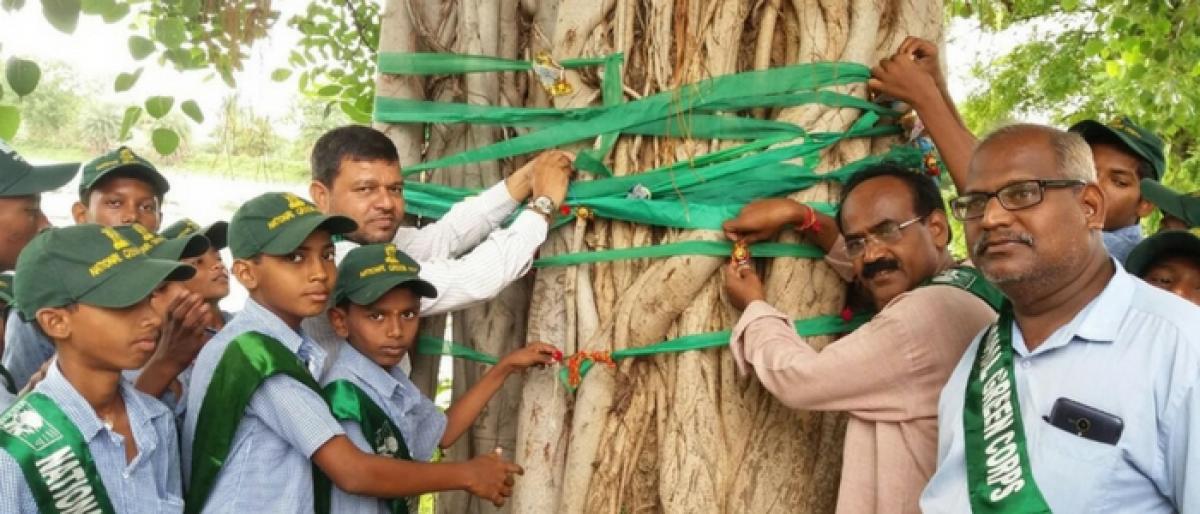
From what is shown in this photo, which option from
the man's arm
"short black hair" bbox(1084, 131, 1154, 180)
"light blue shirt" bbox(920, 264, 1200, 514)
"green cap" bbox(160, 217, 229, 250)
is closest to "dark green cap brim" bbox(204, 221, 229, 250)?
"green cap" bbox(160, 217, 229, 250)

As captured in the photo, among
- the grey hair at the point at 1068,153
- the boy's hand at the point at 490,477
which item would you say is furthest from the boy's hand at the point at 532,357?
the grey hair at the point at 1068,153

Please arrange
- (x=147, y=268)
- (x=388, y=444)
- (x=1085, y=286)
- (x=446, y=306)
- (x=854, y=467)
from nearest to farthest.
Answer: (x=1085, y=286)
(x=147, y=268)
(x=854, y=467)
(x=388, y=444)
(x=446, y=306)

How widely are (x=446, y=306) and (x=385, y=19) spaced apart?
3.53ft

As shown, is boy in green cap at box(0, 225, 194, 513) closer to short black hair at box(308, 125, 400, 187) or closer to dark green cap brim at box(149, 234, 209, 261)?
dark green cap brim at box(149, 234, 209, 261)

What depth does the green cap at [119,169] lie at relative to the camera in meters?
3.10

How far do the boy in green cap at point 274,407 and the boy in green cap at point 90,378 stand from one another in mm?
125

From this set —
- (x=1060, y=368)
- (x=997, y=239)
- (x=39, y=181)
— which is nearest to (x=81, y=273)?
(x=39, y=181)

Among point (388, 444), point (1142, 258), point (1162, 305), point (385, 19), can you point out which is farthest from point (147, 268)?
point (1142, 258)

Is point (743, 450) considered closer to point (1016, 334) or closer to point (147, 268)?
point (1016, 334)

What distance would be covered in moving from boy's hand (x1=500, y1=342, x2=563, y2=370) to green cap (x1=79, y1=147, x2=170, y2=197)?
128 cm

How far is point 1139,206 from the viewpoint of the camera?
332 cm

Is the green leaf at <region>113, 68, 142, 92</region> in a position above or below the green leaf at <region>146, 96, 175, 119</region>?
above

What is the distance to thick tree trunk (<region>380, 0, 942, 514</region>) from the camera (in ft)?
8.75

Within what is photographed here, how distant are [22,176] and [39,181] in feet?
0.15
